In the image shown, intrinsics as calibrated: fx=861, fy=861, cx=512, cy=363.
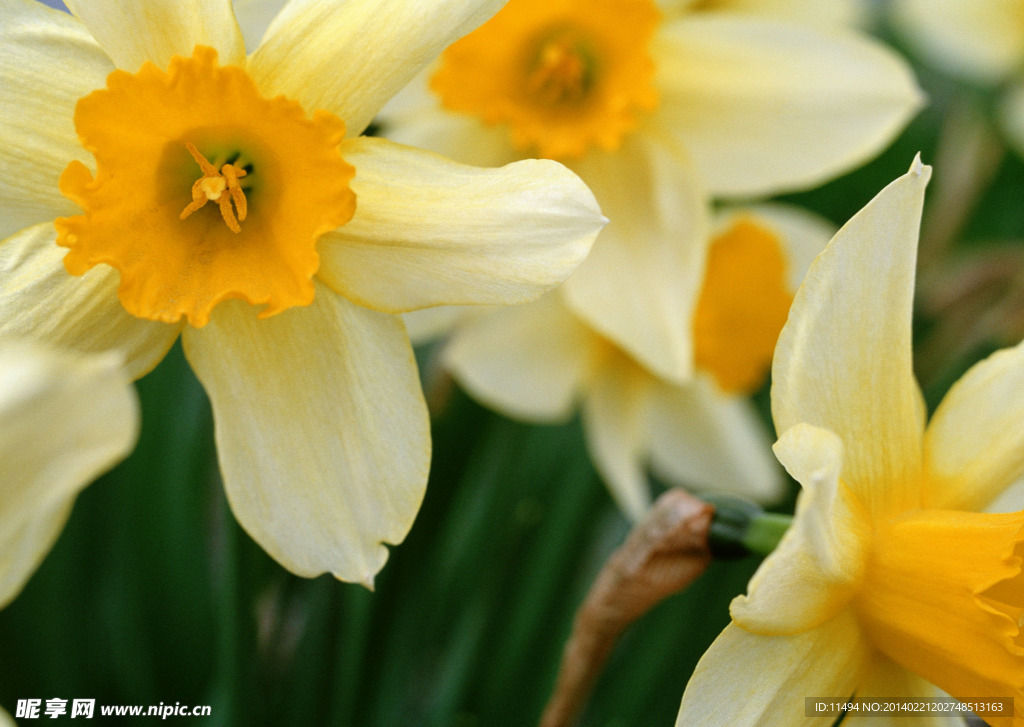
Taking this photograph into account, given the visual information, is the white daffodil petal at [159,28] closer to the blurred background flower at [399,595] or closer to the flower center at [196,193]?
the flower center at [196,193]

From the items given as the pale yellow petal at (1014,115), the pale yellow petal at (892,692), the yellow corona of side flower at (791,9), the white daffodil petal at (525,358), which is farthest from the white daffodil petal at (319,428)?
the pale yellow petal at (1014,115)

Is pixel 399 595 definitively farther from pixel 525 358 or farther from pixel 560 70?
pixel 560 70

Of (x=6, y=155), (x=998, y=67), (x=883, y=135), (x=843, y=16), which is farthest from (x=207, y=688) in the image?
(x=998, y=67)

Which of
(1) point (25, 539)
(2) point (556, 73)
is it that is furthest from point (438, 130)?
(1) point (25, 539)

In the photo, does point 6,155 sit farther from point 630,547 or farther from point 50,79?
point 630,547

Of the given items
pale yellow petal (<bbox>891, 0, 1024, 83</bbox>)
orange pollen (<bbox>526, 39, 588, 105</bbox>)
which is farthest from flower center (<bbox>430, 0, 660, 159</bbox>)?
pale yellow petal (<bbox>891, 0, 1024, 83</bbox>)

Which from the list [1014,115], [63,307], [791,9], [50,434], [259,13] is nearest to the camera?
[50,434]
